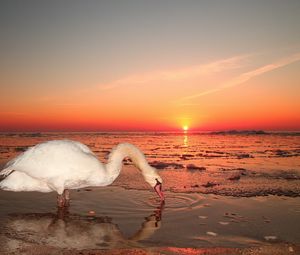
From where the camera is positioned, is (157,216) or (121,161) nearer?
(157,216)

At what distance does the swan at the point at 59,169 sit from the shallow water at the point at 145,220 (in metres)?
0.54

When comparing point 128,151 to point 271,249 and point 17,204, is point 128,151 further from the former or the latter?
point 271,249

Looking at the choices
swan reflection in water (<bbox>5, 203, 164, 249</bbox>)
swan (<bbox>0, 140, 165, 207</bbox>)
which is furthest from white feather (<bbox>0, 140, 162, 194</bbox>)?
swan reflection in water (<bbox>5, 203, 164, 249</bbox>)

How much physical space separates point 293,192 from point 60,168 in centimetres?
696

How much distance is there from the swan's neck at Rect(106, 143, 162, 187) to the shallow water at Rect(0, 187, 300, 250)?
67 centimetres

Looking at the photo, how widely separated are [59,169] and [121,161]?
1642 millimetres

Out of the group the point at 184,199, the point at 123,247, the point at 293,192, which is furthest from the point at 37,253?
the point at 293,192

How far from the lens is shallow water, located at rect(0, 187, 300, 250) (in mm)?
5941

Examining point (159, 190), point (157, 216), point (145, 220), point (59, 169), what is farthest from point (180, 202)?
point (59, 169)

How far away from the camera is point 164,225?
A: 6.85 metres

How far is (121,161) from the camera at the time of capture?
882cm

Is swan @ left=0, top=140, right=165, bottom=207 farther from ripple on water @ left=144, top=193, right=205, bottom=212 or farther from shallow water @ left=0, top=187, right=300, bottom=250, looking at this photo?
shallow water @ left=0, top=187, right=300, bottom=250

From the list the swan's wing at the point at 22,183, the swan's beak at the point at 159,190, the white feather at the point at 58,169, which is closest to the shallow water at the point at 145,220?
the swan's beak at the point at 159,190

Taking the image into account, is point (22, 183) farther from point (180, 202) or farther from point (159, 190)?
point (180, 202)
